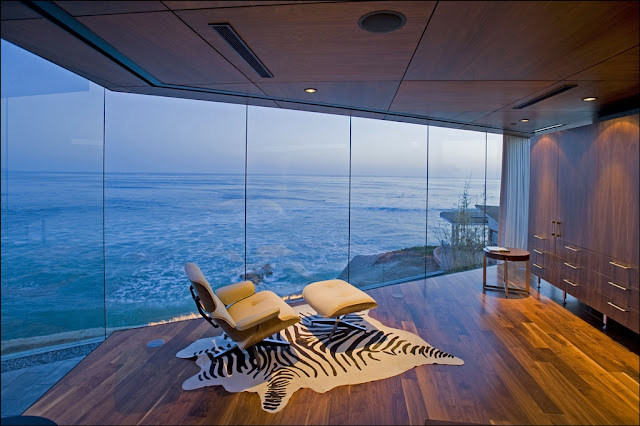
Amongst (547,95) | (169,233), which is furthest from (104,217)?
(547,95)

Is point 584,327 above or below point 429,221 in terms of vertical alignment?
below

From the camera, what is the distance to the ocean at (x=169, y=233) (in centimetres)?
273

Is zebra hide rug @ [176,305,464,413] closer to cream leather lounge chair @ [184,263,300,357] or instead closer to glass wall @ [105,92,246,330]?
cream leather lounge chair @ [184,263,300,357]

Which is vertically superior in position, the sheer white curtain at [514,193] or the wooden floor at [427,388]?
the sheer white curtain at [514,193]

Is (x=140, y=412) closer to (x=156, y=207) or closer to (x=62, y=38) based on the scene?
(x=62, y=38)

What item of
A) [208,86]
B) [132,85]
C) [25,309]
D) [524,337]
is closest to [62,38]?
[132,85]

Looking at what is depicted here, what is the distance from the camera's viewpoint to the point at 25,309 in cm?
260

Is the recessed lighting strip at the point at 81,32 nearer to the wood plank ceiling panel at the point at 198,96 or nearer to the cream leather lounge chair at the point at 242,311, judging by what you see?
the wood plank ceiling panel at the point at 198,96

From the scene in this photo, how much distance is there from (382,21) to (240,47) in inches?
41.3

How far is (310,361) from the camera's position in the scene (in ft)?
10.5

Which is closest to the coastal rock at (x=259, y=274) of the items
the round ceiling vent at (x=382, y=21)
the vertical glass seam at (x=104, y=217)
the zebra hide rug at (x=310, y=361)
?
the zebra hide rug at (x=310, y=361)

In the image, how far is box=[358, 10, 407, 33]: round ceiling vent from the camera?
2.03m

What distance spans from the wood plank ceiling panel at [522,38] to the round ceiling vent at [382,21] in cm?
20

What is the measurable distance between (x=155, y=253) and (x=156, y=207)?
1.46m
